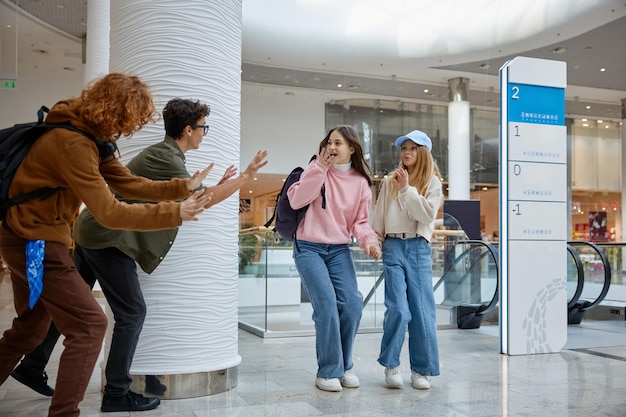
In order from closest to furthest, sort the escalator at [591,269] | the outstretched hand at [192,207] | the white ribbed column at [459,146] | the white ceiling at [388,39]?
the outstretched hand at [192,207], the escalator at [591,269], the white ceiling at [388,39], the white ribbed column at [459,146]

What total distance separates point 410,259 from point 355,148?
29.6 inches

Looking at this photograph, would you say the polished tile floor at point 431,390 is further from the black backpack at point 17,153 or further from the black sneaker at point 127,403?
the black backpack at point 17,153

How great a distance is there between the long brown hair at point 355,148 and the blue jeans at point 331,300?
1.52 ft

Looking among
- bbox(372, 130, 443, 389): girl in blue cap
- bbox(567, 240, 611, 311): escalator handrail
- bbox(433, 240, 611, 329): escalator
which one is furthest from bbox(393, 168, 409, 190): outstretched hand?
bbox(567, 240, 611, 311): escalator handrail

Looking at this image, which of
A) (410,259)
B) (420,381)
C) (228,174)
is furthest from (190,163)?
→ (420,381)

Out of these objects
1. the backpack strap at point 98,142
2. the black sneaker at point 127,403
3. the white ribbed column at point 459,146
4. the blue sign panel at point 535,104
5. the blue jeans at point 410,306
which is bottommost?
the black sneaker at point 127,403

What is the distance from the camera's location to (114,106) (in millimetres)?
2367

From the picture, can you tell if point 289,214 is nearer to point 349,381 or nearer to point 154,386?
point 349,381

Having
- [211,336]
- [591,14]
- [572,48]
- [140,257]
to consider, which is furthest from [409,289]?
[572,48]

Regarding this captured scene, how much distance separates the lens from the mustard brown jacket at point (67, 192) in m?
2.25

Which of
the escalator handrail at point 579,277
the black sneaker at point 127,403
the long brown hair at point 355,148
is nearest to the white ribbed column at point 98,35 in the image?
the escalator handrail at point 579,277

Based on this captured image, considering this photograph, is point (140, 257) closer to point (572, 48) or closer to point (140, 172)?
point (140, 172)

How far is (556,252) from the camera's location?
5.25 m

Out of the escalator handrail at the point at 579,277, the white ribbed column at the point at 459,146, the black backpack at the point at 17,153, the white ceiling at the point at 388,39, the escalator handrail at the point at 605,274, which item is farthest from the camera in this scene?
the white ribbed column at the point at 459,146
